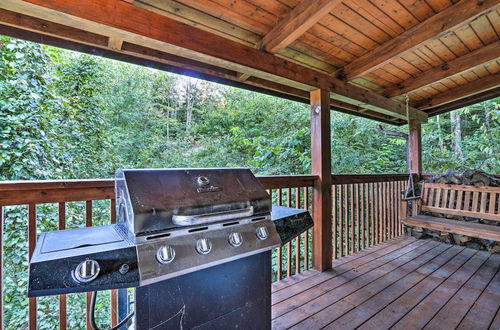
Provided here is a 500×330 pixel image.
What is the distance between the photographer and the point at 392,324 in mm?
1805

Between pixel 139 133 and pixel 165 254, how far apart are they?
287 inches

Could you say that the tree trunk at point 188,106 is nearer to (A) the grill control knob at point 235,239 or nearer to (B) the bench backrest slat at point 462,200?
(B) the bench backrest slat at point 462,200

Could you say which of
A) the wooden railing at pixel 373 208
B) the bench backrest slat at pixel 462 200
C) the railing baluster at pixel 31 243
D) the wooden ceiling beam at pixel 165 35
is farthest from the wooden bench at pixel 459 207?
the railing baluster at pixel 31 243

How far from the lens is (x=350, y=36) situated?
7.94 ft

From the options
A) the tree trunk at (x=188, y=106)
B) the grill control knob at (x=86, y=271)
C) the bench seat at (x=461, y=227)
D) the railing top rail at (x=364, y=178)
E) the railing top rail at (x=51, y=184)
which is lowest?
the bench seat at (x=461, y=227)

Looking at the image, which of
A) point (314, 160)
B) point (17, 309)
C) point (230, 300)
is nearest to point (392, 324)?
point (230, 300)

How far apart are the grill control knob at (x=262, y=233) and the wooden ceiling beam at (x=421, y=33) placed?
238 centimetres

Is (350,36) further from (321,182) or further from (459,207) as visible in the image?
(459,207)

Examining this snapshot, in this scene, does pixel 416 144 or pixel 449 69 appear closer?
pixel 449 69

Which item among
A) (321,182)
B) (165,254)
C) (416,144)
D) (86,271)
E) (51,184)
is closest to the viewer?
(86,271)

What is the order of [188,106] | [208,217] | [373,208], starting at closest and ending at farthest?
[208,217] < [373,208] < [188,106]

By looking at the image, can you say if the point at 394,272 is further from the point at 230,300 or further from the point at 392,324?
the point at 230,300

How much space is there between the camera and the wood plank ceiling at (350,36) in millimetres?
1824

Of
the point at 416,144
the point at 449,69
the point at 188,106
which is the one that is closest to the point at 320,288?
the point at 449,69
